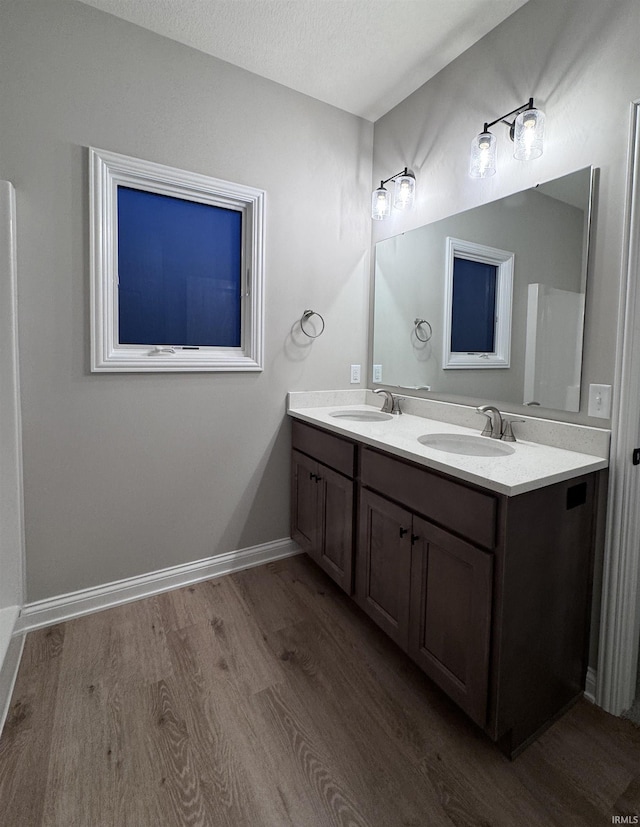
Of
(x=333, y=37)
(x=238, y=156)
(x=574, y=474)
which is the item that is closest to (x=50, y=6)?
(x=238, y=156)

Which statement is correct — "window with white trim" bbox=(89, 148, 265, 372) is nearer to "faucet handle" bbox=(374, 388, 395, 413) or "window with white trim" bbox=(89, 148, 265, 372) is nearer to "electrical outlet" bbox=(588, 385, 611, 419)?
"faucet handle" bbox=(374, 388, 395, 413)

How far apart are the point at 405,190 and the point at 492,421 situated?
4.37ft

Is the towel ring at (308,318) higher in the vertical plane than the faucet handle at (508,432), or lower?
higher

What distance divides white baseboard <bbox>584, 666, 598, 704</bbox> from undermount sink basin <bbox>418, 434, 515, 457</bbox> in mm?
825

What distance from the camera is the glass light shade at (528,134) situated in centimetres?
151

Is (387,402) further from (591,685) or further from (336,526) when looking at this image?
(591,685)

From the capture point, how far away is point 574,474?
4.21 feet

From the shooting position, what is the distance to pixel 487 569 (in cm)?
117

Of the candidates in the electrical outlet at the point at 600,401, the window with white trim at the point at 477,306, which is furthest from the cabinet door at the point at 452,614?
the window with white trim at the point at 477,306

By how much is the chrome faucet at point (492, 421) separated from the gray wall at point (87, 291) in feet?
3.31

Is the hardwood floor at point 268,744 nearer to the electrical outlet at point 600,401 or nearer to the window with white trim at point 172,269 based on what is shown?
the electrical outlet at point 600,401

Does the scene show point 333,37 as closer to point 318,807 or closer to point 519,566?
point 519,566

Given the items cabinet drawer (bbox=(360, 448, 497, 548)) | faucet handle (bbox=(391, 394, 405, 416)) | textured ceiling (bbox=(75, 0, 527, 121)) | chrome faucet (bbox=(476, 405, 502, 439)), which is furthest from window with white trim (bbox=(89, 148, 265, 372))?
chrome faucet (bbox=(476, 405, 502, 439))

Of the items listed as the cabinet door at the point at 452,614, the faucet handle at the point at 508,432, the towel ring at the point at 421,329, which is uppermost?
the towel ring at the point at 421,329
